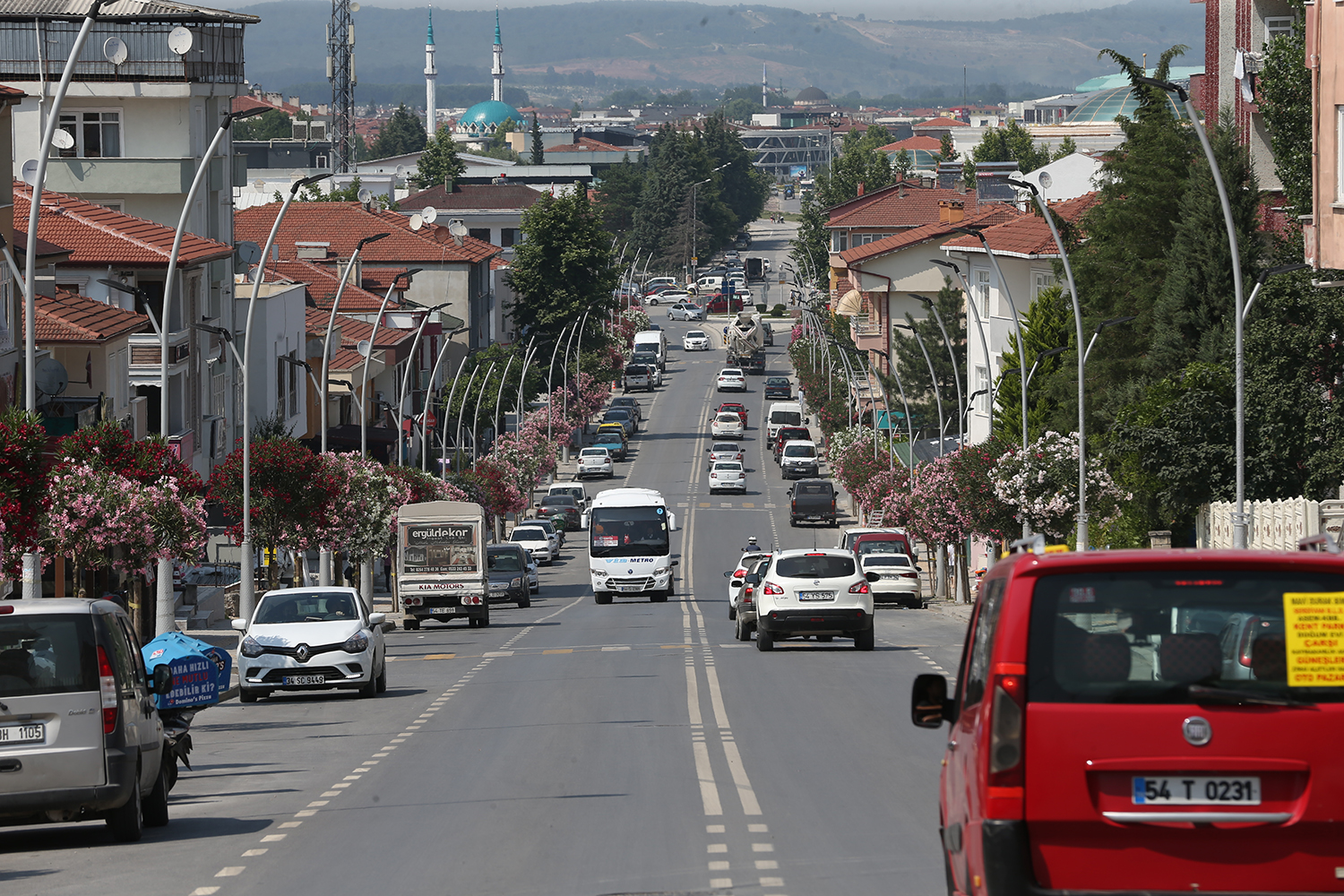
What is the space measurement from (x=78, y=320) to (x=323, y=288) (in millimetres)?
39818

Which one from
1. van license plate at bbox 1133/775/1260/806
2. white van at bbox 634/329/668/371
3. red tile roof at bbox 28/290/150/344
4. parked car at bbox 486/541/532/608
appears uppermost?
white van at bbox 634/329/668/371

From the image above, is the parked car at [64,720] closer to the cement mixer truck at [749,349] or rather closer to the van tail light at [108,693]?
the van tail light at [108,693]

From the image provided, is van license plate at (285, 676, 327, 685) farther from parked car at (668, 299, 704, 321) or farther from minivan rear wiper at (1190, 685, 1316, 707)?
parked car at (668, 299, 704, 321)

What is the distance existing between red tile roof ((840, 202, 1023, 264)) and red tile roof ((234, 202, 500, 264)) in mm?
22556

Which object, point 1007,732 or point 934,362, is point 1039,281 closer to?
point 934,362

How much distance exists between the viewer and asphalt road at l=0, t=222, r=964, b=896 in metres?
10.7

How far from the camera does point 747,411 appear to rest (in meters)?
122

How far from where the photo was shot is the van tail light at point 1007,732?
671 centimetres

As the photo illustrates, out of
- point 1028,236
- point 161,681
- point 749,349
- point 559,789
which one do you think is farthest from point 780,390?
point 161,681

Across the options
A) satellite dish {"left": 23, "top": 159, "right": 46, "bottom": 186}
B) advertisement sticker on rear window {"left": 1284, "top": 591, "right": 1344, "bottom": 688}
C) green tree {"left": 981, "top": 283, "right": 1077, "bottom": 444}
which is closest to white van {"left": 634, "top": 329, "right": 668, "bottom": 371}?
green tree {"left": 981, "top": 283, "right": 1077, "bottom": 444}

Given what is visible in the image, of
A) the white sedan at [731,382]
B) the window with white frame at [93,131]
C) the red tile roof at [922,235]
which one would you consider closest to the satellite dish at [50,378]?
the window with white frame at [93,131]

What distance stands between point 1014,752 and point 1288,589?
1.19m

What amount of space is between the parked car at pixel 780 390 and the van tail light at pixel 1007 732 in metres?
121

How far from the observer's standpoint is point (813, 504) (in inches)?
3054
